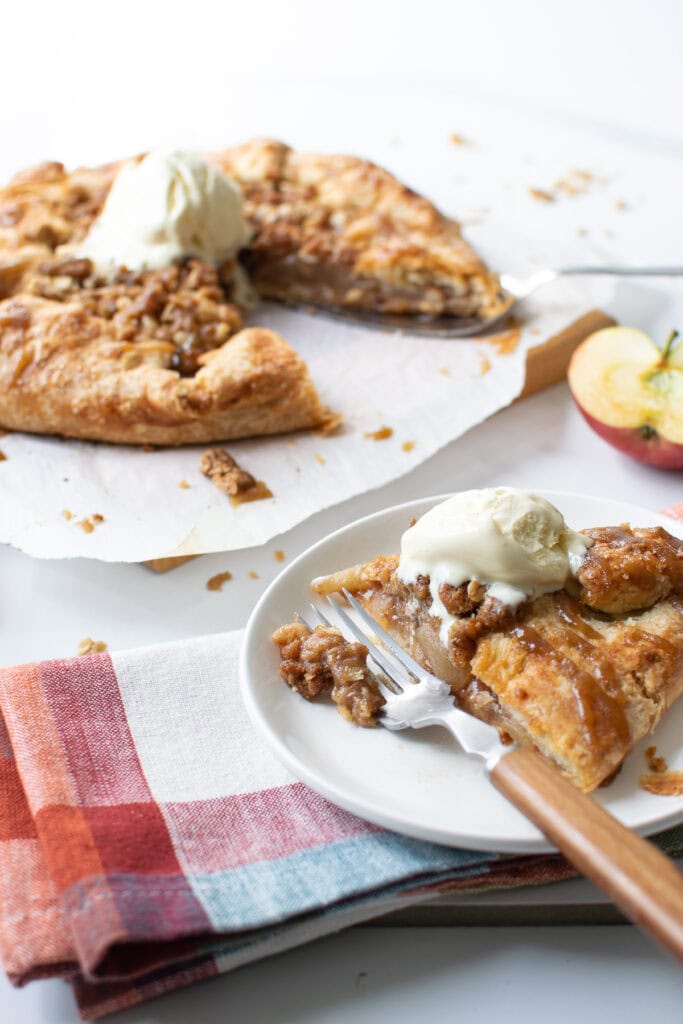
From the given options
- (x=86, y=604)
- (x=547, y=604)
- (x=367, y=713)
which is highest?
(x=547, y=604)

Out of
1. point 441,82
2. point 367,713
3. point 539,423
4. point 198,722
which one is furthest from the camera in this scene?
point 441,82

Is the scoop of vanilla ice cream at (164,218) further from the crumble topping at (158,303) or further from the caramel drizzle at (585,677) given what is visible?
the caramel drizzle at (585,677)

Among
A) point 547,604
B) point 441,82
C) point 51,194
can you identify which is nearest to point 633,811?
point 547,604

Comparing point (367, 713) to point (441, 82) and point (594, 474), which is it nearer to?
point (594, 474)

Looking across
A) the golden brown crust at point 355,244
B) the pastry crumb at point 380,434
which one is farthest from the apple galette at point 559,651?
the golden brown crust at point 355,244

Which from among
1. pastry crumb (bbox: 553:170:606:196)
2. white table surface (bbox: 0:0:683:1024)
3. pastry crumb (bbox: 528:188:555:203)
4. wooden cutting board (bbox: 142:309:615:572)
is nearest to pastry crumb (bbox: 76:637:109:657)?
white table surface (bbox: 0:0:683:1024)

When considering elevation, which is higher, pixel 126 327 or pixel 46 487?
pixel 126 327

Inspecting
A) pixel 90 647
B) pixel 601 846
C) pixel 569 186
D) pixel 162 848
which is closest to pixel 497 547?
pixel 601 846
